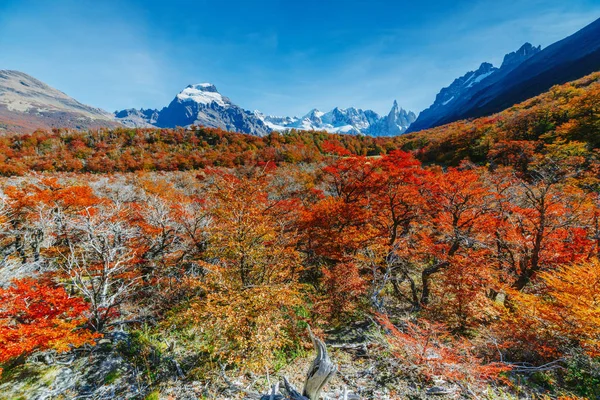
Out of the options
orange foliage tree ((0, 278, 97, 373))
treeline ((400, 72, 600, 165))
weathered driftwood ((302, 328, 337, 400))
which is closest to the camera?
weathered driftwood ((302, 328, 337, 400))

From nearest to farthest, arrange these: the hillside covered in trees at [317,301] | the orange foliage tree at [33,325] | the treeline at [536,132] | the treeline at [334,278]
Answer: the orange foliage tree at [33,325], the hillside covered in trees at [317,301], the treeline at [334,278], the treeline at [536,132]

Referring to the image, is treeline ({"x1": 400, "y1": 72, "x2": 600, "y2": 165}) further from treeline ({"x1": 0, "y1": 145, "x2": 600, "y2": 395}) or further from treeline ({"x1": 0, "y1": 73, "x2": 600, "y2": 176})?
treeline ({"x1": 0, "y1": 145, "x2": 600, "y2": 395})

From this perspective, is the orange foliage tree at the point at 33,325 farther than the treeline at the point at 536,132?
No

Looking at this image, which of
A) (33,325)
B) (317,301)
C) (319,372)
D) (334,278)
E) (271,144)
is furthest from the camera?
(271,144)

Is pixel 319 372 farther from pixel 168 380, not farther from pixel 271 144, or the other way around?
pixel 271 144

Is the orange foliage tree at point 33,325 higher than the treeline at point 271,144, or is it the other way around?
Answer: the treeline at point 271,144

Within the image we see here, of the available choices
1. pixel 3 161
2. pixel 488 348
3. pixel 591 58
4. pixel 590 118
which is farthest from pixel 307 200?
pixel 591 58

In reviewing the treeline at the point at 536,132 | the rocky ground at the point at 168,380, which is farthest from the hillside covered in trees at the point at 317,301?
the treeline at the point at 536,132

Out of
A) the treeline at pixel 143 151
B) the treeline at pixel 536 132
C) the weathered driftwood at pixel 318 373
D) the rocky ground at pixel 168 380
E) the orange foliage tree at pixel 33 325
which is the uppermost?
the treeline at pixel 143 151

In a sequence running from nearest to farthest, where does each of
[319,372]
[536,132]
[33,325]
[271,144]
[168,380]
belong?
1. [319,372]
2. [33,325]
3. [168,380]
4. [536,132]
5. [271,144]

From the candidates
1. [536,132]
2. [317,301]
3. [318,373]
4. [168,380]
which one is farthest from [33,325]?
[536,132]

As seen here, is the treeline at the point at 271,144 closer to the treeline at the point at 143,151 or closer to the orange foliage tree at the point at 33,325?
the treeline at the point at 143,151

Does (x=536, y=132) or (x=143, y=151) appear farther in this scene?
(x=143, y=151)

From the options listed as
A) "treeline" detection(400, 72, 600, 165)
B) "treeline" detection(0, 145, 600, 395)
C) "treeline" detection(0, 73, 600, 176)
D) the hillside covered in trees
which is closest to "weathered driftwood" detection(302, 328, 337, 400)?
the hillside covered in trees
